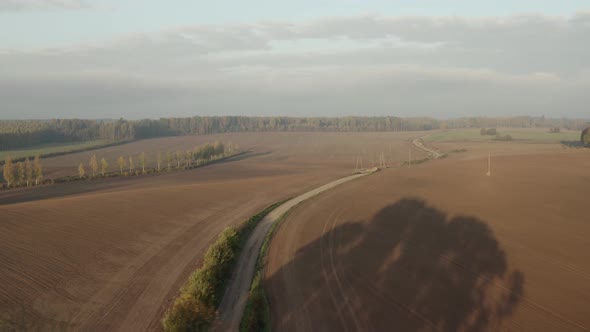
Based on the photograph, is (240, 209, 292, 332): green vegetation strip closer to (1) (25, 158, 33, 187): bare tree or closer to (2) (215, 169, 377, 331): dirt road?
(2) (215, 169, 377, 331): dirt road

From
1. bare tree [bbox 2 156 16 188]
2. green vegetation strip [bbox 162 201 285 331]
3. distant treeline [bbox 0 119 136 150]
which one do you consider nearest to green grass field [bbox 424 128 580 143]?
distant treeline [bbox 0 119 136 150]

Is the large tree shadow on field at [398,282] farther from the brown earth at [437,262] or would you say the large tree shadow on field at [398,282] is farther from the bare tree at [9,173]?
the bare tree at [9,173]

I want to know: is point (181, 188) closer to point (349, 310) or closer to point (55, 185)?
point (55, 185)

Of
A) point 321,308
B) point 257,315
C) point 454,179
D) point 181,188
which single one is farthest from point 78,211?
point 454,179

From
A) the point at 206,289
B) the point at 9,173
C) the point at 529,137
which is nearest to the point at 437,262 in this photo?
the point at 206,289

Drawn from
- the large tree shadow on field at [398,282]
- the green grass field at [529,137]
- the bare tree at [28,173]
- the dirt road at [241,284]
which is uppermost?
the green grass field at [529,137]

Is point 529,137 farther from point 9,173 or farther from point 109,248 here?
point 9,173

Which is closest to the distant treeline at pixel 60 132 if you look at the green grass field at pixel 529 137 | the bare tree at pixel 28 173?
the bare tree at pixel 28 173
